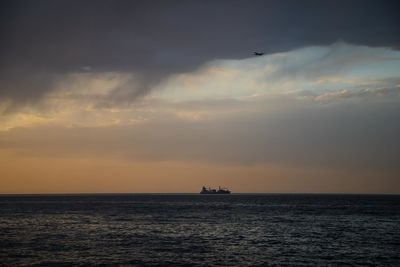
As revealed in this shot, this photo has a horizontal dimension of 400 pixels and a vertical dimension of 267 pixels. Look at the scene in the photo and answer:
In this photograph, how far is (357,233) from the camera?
59.6 metres

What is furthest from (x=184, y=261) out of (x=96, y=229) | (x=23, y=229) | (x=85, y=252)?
(x=23, y=229)

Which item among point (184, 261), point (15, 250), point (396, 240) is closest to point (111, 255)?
→ point (184, 261)

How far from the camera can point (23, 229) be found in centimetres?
6344

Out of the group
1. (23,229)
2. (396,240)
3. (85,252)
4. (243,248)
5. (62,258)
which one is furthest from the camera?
(23,229)

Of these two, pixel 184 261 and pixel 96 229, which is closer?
pixel 184 261

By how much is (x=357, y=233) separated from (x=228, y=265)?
28.8 metres

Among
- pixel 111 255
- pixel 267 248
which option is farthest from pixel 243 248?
pixel 111 255

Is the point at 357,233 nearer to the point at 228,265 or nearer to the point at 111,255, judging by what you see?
the point at 228,265

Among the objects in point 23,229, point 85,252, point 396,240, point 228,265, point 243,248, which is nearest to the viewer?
point 228,265

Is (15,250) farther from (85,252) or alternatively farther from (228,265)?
(228,265)

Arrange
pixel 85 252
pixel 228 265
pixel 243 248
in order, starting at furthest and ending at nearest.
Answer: pixel 243 248 → pixel 85 252 → pixel 228 265

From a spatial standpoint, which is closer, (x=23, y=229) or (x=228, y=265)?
(x=228, y=265)

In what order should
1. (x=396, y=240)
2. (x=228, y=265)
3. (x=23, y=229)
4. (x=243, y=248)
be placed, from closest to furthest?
1. (x=228, y=265)
2. (x=243, y=248)
3. (x=396, y=240)
4. (x=23, y=229)

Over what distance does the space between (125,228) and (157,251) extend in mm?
21857
